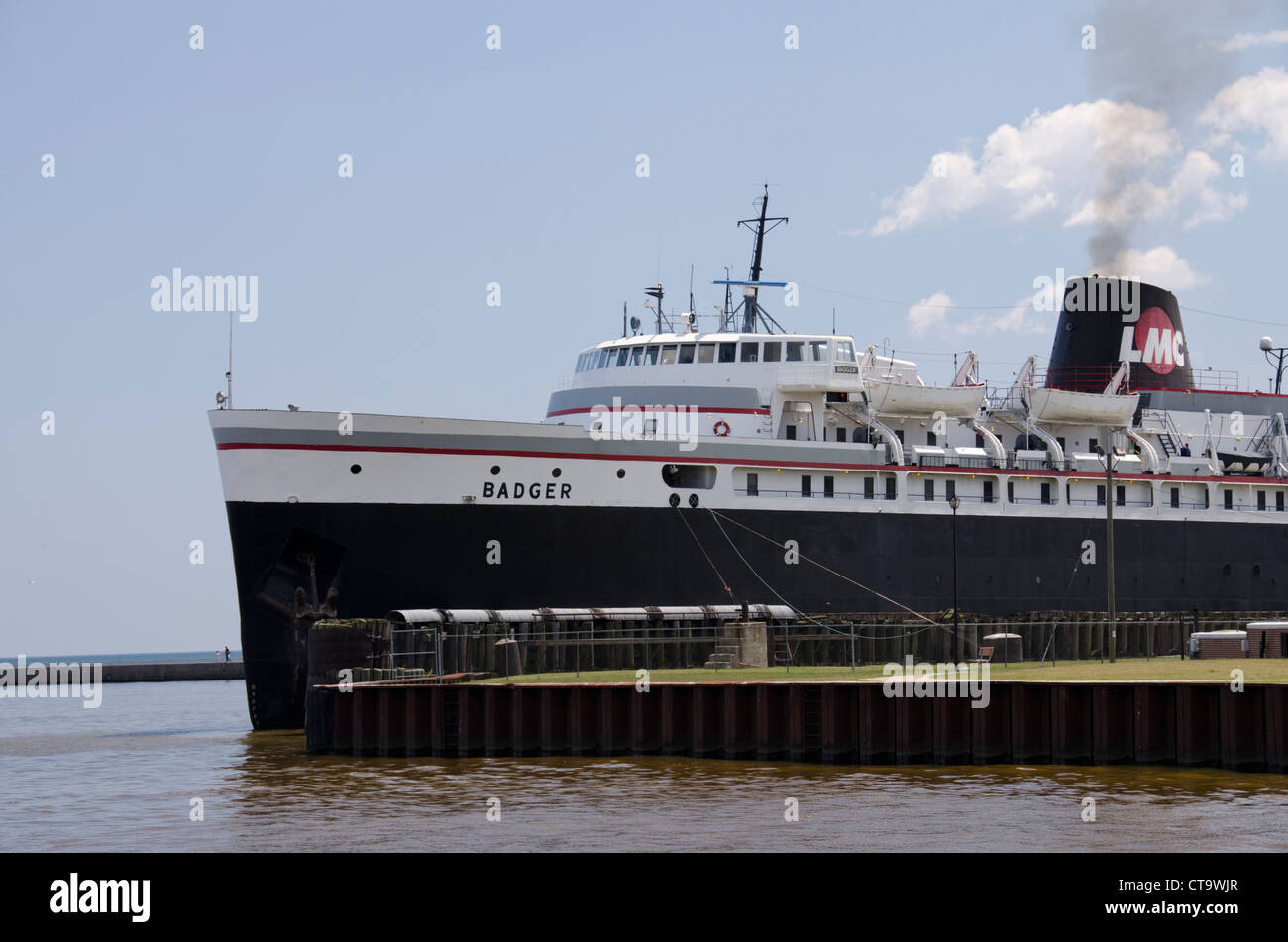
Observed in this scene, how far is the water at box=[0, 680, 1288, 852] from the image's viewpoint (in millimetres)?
20891

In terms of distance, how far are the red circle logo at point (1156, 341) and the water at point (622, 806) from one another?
95.1 ft

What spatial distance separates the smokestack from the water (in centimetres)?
2743

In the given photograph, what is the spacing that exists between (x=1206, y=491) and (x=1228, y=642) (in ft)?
47.1

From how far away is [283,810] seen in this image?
24.7m

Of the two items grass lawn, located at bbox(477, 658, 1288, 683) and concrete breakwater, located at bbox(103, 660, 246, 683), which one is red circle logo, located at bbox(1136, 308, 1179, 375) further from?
concrete breakwater, located at bbox(103, 660, 246, 683)

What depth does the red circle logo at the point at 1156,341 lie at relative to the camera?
53.0 metres
